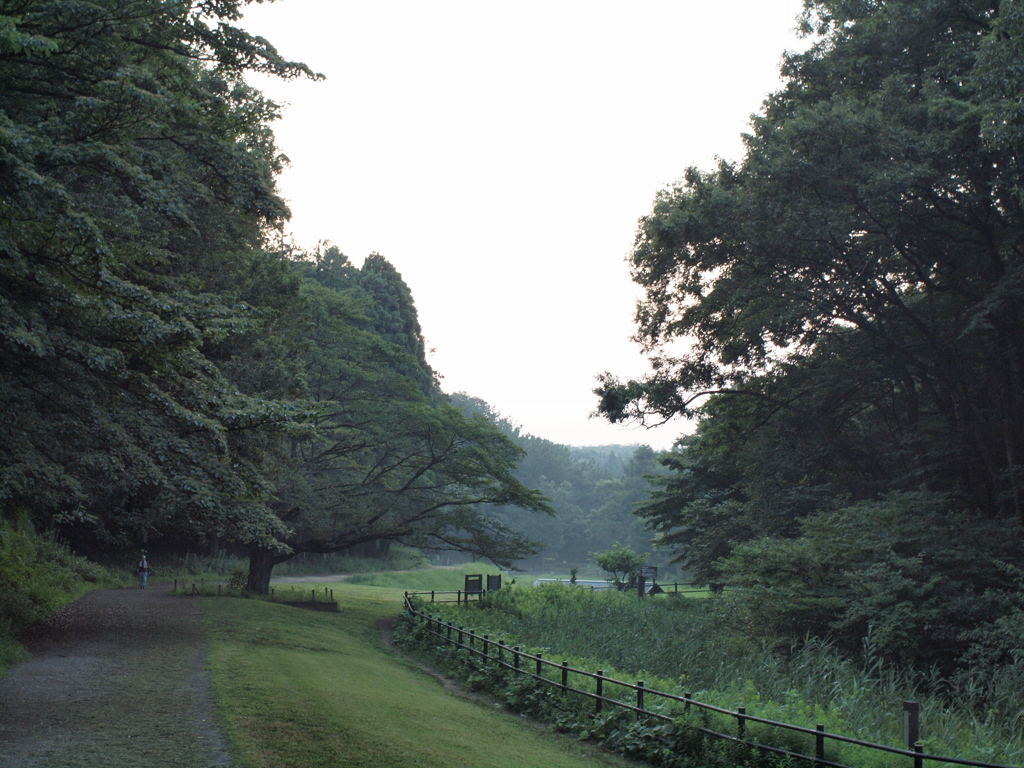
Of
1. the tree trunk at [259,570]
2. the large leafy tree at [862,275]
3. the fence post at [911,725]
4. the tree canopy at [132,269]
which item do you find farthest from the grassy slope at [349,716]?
the large leafy tree at [862,275]

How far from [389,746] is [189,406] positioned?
26.6ft

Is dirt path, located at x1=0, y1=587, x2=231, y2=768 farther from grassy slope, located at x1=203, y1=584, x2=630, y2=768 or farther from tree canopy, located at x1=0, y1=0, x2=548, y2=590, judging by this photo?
tree canopy, located at x1=0, y1=0, x2=548, y2=590

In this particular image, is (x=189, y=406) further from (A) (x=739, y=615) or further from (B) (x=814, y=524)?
(B) (x=814, y=524)

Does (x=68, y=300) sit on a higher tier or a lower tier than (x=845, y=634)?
higher

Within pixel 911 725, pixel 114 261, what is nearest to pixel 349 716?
pixel 911 725

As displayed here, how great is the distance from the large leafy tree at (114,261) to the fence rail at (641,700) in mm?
5246

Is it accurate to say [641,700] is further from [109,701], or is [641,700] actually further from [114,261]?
[114,261]

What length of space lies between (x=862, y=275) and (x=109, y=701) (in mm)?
20161

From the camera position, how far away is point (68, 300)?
37.0 feet

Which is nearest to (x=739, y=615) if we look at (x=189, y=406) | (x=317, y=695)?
(x=317, y=695)

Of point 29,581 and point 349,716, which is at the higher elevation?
point 29,581

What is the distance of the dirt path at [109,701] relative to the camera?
7.56 m

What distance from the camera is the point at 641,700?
10.2m

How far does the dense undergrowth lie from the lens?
13.5 m
